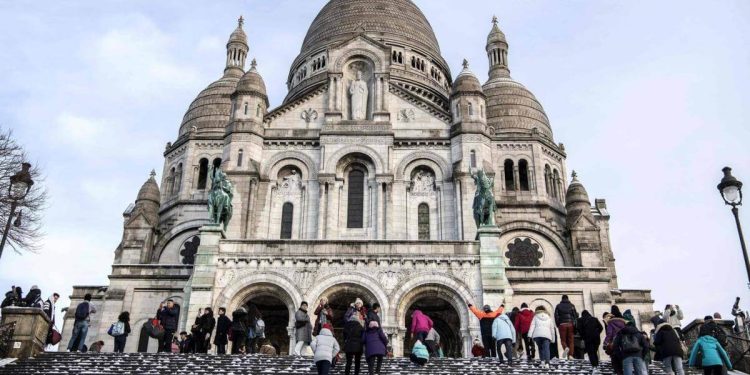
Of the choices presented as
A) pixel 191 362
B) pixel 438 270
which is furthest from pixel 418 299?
pixel 191 362

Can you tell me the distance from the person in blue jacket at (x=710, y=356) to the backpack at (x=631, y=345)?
129 cm

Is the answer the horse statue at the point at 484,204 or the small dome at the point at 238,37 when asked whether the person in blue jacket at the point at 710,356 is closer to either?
the horse statue at the point at 484,204

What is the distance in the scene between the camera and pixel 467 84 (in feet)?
122

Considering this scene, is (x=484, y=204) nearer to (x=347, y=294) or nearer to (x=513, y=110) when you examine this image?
(x=347, y=294)

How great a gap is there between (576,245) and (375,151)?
11100 mm

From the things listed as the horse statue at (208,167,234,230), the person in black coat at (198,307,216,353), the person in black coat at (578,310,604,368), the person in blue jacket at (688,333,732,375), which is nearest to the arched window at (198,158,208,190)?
the horse statue at (208,167,234,230)

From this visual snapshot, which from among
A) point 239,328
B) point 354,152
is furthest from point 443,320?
point 239,328

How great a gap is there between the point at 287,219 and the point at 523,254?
12476 millimetres

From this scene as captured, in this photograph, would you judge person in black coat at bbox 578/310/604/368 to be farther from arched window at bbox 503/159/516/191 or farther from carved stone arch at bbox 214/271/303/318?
arched window at bbox 503/159/516/191

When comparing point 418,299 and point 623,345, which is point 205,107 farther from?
point 623,345

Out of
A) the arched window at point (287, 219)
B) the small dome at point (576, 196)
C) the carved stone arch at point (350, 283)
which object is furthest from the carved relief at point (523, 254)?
the carved stone arch at point (350, 283)

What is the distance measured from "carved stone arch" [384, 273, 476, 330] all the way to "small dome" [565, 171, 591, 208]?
1477 cm

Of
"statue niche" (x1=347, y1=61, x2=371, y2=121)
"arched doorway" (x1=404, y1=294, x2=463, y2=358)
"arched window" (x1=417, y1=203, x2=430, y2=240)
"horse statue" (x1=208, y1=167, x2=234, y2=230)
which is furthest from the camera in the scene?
"statue niche" (x1=347, y1=61, x2=371, y2=121)

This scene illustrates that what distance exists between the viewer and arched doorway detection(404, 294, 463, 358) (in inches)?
1129
